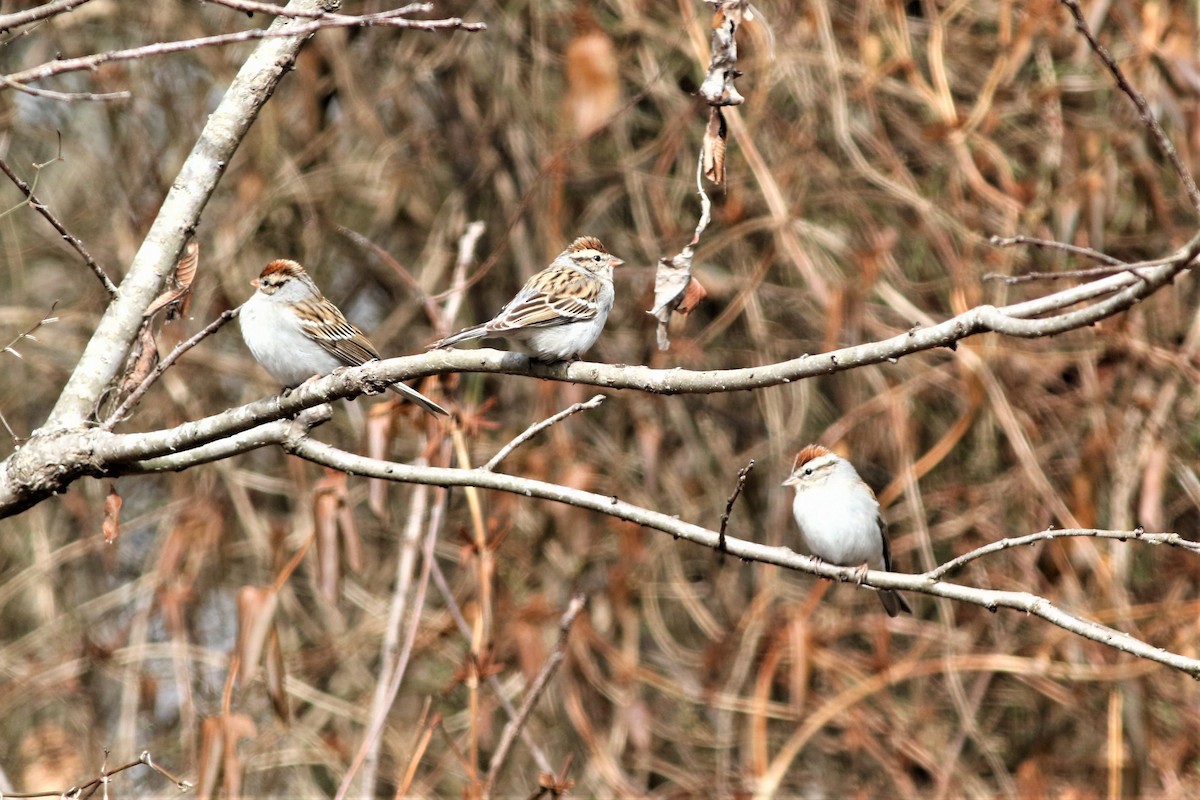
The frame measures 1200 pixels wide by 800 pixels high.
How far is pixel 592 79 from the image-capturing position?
20.3 ft

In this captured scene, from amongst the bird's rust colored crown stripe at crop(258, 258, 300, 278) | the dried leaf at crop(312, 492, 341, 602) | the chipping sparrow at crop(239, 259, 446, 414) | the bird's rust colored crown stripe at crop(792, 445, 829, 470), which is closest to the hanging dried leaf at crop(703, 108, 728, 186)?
the dried leaf at crop(312, 492, 341, 602)

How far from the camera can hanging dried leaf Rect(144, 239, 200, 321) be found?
10.8 feet

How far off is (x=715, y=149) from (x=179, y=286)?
4.77 feet

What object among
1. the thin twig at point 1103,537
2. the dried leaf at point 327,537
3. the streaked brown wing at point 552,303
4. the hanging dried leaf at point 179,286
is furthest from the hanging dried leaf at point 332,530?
the thin twig at point 1103,537

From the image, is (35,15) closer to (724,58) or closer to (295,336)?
(724,58)

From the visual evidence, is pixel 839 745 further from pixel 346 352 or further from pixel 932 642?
pixel 346 352

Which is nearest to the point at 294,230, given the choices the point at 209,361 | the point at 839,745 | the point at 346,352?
the point at 209,361

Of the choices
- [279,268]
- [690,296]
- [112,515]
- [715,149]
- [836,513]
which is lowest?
[836,513]

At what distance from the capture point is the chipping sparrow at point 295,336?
4.67 meters

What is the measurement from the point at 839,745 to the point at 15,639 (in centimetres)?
470

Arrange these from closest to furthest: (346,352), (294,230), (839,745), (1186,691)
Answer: (346,352)
(1186,691)
(839,745)
(294,230)

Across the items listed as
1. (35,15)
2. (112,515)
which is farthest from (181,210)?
(35,15)

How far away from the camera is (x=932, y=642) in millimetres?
6789

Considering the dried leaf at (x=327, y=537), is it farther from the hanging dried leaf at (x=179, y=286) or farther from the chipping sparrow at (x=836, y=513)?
the chipping sparrow at (x=836, y=513)
